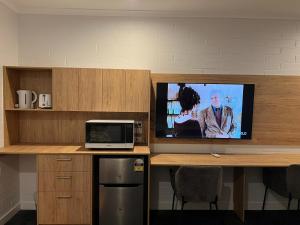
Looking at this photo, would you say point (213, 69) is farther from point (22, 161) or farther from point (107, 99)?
point (22, 161)

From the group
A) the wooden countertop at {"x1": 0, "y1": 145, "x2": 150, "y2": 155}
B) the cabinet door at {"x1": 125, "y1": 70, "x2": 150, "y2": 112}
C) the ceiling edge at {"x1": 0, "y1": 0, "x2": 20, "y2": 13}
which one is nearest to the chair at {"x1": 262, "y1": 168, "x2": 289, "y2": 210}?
the wooden countertop at {"x1": 0, "y1": 145, "x2": 150, "y2": 155}

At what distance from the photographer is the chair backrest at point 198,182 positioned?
2.63 meters

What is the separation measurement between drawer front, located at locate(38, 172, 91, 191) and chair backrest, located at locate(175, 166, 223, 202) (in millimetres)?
999

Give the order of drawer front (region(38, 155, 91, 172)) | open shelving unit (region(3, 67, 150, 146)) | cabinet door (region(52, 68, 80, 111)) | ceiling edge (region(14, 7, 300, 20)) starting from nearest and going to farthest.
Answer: drawer front (region(38, 155, 91, 172)) → cabinet door (region(52, 68, 80, 111)) → open shelving unit (region(3, 67, 150, 146)) → ceiling edge (region(14, 7, 300, 20))

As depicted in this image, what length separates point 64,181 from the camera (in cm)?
279

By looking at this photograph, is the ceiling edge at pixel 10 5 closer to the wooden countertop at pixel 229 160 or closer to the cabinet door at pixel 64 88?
the cabinet door at pixel 64 88

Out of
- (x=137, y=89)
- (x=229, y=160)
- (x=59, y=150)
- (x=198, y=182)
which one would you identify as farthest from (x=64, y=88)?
(x=229, y=160)

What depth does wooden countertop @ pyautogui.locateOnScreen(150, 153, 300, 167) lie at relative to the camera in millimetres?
2844

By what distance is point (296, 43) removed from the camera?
3.36 metres

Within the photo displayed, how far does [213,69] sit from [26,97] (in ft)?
7.78

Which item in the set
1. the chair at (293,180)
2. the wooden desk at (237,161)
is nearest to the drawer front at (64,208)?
the wooden desk at (237,161)

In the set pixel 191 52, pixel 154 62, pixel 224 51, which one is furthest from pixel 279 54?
pixel 154 62

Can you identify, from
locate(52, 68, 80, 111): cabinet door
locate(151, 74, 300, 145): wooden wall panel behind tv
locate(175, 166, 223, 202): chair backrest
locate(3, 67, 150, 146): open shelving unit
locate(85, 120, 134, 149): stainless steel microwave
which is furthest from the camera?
locate(151, 74, 300, 145): wooden wall panel behind tv

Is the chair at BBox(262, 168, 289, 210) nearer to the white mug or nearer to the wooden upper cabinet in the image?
the wooden upper cabinet
